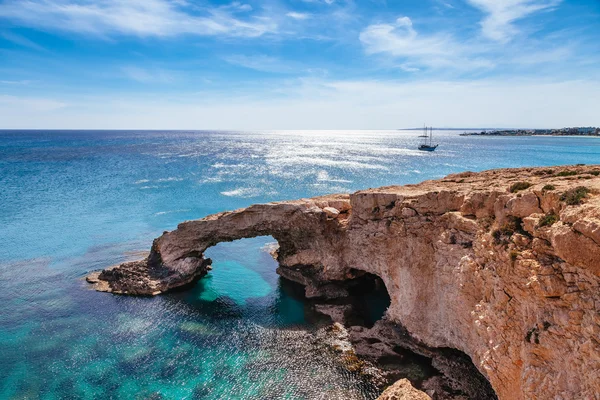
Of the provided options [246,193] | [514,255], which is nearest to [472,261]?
[514,255]

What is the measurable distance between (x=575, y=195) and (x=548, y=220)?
4.33 ft

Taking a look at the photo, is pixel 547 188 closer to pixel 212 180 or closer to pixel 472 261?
pixel 472 261

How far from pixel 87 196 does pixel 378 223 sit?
216 feet

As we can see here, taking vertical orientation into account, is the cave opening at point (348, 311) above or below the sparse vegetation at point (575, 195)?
below

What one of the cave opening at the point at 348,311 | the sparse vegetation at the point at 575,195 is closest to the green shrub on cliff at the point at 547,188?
the sparse vegetation at the point at 575,195

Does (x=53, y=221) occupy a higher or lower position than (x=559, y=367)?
lower

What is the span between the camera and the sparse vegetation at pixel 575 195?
44.6 feet

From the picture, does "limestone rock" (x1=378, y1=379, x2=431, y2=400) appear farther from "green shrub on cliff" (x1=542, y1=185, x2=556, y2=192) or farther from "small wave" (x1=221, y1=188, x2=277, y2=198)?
"small wave" (x1=221, y1=188, x2=277, y2=198)

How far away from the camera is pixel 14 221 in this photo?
55156 millimetres

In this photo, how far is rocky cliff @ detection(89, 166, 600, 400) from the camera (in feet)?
41.7

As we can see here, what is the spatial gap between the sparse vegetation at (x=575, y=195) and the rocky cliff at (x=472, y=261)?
5 cm

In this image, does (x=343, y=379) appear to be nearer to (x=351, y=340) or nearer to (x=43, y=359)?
(x=351, y=340)

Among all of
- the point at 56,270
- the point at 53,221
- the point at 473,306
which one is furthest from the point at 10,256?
the point at 473,306

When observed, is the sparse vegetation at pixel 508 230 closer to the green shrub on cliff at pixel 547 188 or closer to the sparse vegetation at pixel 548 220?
the sparse vegetation at pixel 548 220
